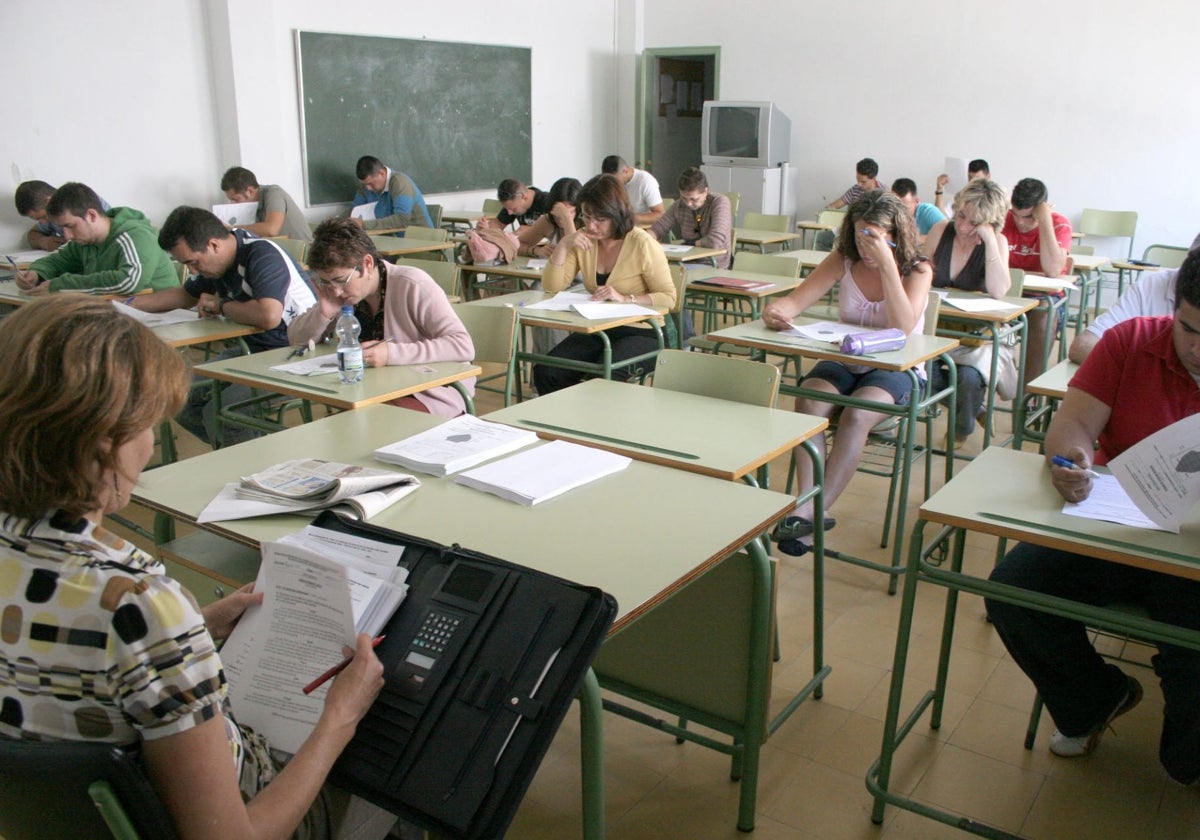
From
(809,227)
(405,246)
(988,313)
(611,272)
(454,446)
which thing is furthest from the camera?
(809,227)

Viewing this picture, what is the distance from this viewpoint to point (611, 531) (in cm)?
165

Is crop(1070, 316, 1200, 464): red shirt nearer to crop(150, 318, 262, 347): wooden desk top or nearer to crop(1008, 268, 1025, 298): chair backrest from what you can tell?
crop(1008, 268, 1025, 298): chair backrest

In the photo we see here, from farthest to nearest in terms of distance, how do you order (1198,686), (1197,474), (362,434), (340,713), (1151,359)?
(362,434), (1151,359), (1198,686), (1197,474), (340,713)

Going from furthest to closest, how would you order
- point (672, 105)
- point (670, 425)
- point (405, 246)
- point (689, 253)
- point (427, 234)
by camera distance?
point (672, 105), point (427, 234), point (405, 246), point (689, 253), point (670, 425)

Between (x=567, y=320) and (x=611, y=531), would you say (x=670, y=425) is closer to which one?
(x=611, y=531)

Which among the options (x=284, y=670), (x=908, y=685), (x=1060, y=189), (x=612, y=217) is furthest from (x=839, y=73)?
(x=284, y=670)

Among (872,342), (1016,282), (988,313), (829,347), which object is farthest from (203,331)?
(1016,282)

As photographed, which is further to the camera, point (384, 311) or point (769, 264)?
point (769, 264)

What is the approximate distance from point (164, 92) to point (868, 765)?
6146 millimetres

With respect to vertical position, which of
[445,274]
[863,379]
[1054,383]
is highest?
[445,274]

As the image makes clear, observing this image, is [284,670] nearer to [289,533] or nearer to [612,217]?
[289,533]

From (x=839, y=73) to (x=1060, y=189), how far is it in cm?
222

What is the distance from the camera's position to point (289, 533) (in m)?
1.61

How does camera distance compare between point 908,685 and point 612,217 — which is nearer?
point 908,685
